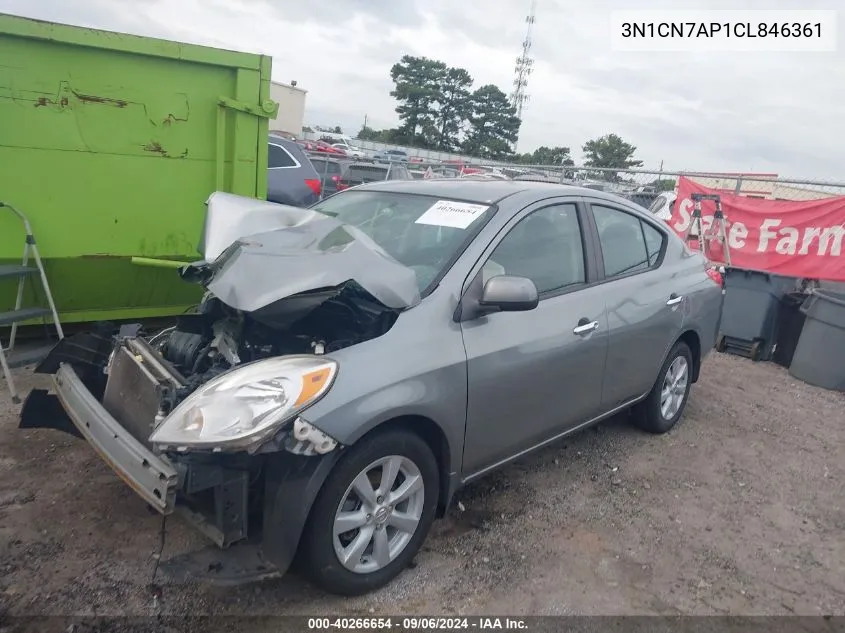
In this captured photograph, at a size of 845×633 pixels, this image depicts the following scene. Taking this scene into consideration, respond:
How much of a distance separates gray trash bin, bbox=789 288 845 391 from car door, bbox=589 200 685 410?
9.45ft

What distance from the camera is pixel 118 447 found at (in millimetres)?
2514

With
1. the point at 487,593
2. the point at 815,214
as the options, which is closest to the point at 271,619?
the point at 487,593

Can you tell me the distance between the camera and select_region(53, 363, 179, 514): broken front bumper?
2273 mm

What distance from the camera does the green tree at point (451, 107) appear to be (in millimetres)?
62781

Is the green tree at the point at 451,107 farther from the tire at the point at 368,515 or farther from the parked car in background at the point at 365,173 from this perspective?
the tire at the point at 368,515

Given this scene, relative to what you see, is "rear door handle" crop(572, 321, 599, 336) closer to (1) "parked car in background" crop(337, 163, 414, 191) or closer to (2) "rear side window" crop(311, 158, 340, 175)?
(1) "parked car in background" crop(337, 163, 414, 191)

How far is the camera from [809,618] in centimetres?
296

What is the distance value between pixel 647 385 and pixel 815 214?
5137 mm

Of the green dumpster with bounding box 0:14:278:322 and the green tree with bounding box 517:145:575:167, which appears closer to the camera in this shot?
the green dumpster with bounding box 0:14:278:322

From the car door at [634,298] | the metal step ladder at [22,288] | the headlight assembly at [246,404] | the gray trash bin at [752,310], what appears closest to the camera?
the headlight assembly at [246,404]

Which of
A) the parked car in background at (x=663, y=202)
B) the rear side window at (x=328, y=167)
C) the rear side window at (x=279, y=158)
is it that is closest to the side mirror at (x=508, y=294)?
the rear side window at (x=279, y=158)

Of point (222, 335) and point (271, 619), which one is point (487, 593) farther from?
point (222, 335)

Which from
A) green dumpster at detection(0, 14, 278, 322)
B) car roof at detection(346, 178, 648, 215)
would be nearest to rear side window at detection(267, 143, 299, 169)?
green dumpster at detection(0, 14, 278, 322)

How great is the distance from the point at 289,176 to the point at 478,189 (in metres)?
5.38
